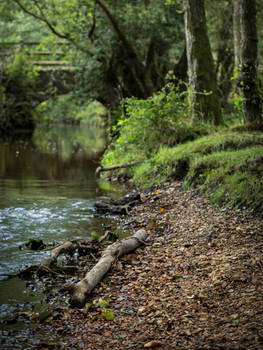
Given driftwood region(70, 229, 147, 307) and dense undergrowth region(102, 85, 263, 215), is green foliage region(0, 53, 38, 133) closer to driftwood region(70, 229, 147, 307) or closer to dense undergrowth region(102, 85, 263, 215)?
dense undergrowth region(102, 85, 263, 215)

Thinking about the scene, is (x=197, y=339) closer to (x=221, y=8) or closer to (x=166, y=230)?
(x=166, y=230)

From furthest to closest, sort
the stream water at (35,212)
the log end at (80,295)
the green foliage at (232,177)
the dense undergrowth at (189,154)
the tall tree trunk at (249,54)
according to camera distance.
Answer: the tall tree trunk at (249,54), the dense undergrowth at (189,154), the green foliage at (232,177), the stream water at (35,212), the log end at (80,295)

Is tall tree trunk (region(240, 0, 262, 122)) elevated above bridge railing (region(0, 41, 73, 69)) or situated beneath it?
situated beneath

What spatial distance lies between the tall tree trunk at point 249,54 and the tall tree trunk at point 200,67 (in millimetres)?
2189

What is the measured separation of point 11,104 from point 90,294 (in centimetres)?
3169

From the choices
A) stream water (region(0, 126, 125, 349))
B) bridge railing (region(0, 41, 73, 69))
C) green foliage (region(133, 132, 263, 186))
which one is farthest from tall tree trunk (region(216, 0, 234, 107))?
green foliage (region(133, 132, 263, 186))

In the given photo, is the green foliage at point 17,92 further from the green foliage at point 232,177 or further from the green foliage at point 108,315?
the green foliage at point 108,315

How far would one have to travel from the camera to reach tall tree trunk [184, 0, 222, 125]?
1234 cm

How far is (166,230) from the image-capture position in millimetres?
7090

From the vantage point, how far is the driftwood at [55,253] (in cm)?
533

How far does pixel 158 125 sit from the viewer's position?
12.2 metres

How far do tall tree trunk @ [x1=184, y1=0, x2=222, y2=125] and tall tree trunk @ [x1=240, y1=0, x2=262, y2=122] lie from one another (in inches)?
86.2

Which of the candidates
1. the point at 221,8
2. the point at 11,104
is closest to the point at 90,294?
the point at 221,8

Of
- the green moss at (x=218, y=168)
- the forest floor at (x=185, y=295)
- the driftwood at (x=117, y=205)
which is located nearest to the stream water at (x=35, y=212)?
the driftwood at (x=117, y=205)
